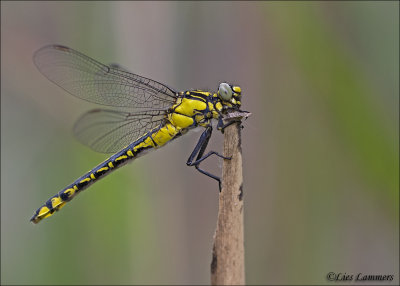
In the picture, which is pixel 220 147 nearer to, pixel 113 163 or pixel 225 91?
pixel 225 91

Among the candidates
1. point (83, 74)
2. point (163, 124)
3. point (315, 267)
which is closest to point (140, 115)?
point (163, 124)

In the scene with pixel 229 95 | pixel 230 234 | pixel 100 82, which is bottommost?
pixel 230 234

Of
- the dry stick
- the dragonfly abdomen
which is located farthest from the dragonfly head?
the dry stick

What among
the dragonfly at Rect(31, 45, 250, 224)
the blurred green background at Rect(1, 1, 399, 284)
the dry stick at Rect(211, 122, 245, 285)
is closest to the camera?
the dry stick at Rect(211, 122, 245, 285)

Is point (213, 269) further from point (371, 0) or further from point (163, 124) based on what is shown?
point (371, 0)

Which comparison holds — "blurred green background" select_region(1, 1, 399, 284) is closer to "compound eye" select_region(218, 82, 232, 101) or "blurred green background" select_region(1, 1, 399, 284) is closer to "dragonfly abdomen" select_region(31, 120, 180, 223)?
"dragonfly abdomen" select_region(31, 120, 180, 223)

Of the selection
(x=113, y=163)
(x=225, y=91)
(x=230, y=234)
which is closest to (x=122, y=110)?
(x=113, y=163)

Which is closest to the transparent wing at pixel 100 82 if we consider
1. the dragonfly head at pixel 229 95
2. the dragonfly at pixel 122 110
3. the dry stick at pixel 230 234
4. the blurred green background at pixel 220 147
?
the dragonfly at pixel 122 110
